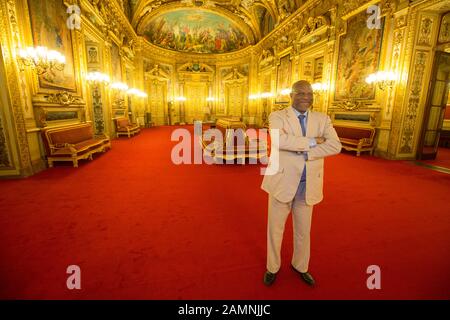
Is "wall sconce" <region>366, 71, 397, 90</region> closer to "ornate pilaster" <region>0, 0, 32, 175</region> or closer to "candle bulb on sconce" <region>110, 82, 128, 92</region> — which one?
"ornate pilaster" <region>0, 0, 32, 175</region>

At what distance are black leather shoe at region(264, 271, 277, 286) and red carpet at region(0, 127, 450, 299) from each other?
2.4 inches

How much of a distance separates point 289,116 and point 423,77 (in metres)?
7.51

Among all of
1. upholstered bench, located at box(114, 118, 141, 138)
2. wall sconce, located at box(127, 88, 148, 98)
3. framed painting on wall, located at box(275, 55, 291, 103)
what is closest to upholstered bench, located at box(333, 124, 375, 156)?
framed painting on wall, located at box(275, 55, 291, 103)

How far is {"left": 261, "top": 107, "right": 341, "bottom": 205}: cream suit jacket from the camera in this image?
1.80 m

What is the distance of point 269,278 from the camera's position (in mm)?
2066

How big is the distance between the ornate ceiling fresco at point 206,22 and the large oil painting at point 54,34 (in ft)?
32.1

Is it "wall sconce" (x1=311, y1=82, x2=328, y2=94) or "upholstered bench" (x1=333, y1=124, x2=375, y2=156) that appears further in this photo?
"wall sconce" (x1=311, y1=82, x2=328, y2=94)

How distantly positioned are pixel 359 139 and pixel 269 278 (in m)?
7.51

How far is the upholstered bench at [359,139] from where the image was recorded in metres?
7.53

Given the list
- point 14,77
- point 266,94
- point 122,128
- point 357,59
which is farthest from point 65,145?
point 266,94

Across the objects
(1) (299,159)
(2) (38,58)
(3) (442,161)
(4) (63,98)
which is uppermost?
(2) (38,58)

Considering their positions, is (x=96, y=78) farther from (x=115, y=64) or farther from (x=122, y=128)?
(x=115, y=64)

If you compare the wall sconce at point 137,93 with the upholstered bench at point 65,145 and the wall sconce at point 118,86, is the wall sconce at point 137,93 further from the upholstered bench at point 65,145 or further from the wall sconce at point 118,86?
the upholstered bench at point 65,145

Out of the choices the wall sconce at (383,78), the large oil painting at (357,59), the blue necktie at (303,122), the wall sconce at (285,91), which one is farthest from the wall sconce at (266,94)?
the blue necktie at (303,122)
